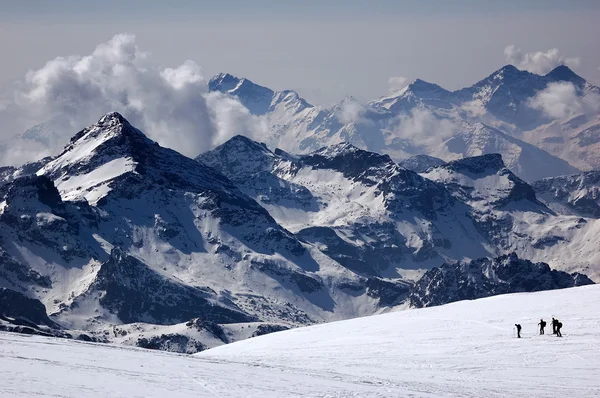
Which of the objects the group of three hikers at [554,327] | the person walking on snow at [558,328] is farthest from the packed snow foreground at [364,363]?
the person walking on snow at [558,328]

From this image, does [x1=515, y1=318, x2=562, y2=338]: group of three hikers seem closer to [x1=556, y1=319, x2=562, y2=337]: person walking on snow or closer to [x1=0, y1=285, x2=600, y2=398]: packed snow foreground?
[x1=556, y1=319, x2=562, y2=337]: person walking on snow

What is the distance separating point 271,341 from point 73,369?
45.5m

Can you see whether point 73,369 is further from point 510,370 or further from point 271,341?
point 271,341

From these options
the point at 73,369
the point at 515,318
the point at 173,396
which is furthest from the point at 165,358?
the point at 515,318

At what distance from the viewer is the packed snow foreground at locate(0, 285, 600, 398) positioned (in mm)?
70938

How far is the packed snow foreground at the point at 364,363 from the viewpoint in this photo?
233ft

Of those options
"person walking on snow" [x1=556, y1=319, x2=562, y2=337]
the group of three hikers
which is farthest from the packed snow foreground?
"person walking on snow" [x1=556, y1=319, x2=562, y2=337]

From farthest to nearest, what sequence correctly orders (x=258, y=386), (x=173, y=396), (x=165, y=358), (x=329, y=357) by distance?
1. (x=329, y=357)
2. (x=165, y=358)
3. (x=258, y=386)
4. (x=173, y=396)

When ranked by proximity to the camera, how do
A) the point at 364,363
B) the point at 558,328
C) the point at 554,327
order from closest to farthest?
1. the point at 364,363
2. the point at 558,328
3. the point at 554,327

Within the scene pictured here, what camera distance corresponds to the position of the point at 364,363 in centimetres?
9038

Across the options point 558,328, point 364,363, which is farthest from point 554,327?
point 364,363

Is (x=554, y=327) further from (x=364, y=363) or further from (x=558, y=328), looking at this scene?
(x=364, y=363)

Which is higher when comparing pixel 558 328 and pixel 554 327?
pixel 554 327

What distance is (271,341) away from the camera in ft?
385
